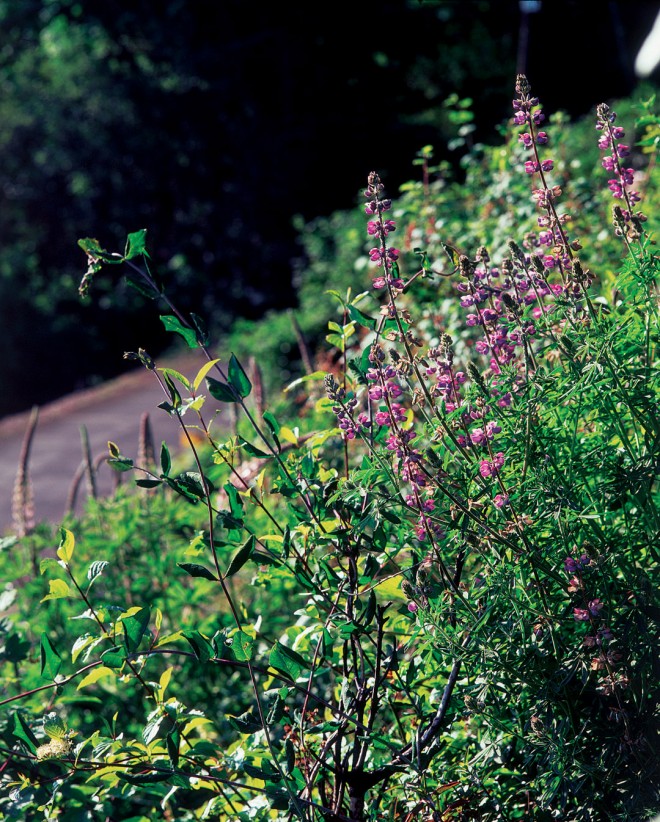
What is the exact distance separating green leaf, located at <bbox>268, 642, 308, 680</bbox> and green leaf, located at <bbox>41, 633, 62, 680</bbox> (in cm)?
43

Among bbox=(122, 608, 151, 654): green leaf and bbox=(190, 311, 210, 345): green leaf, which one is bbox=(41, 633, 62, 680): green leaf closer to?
bbox=(122, 608, 151, 654): green leaf

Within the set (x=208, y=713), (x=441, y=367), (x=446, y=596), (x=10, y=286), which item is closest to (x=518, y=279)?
(x=441, y=367)

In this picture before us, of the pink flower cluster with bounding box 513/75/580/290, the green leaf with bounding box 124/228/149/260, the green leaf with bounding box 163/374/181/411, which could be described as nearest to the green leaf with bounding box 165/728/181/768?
the green leaf with bounding box 163/374/181/411

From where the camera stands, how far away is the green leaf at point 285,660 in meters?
1.97

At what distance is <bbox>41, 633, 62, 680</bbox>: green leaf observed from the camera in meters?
1.95

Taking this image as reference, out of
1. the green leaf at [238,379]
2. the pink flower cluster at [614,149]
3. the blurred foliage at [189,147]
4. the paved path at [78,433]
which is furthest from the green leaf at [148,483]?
the blurred foliage at [189,147]

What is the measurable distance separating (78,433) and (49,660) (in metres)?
10.7

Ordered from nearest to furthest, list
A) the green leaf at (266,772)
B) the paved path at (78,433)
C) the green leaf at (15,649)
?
1. the green leaf at (266,772)
2. the green leaf at (15,649)
3. the paved path at (78,433)

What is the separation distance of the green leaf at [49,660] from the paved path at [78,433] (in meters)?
6.90

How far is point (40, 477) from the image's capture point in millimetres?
10477

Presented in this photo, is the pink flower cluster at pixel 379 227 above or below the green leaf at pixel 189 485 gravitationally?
above

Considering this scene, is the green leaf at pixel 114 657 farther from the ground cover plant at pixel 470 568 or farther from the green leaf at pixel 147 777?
the green leaf at pixel 147 777

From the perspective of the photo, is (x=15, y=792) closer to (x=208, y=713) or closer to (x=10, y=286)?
(x=208, y=713)

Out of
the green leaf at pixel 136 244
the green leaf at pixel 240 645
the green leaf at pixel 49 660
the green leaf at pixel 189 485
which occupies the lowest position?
the green leaf at pixel 240 645
